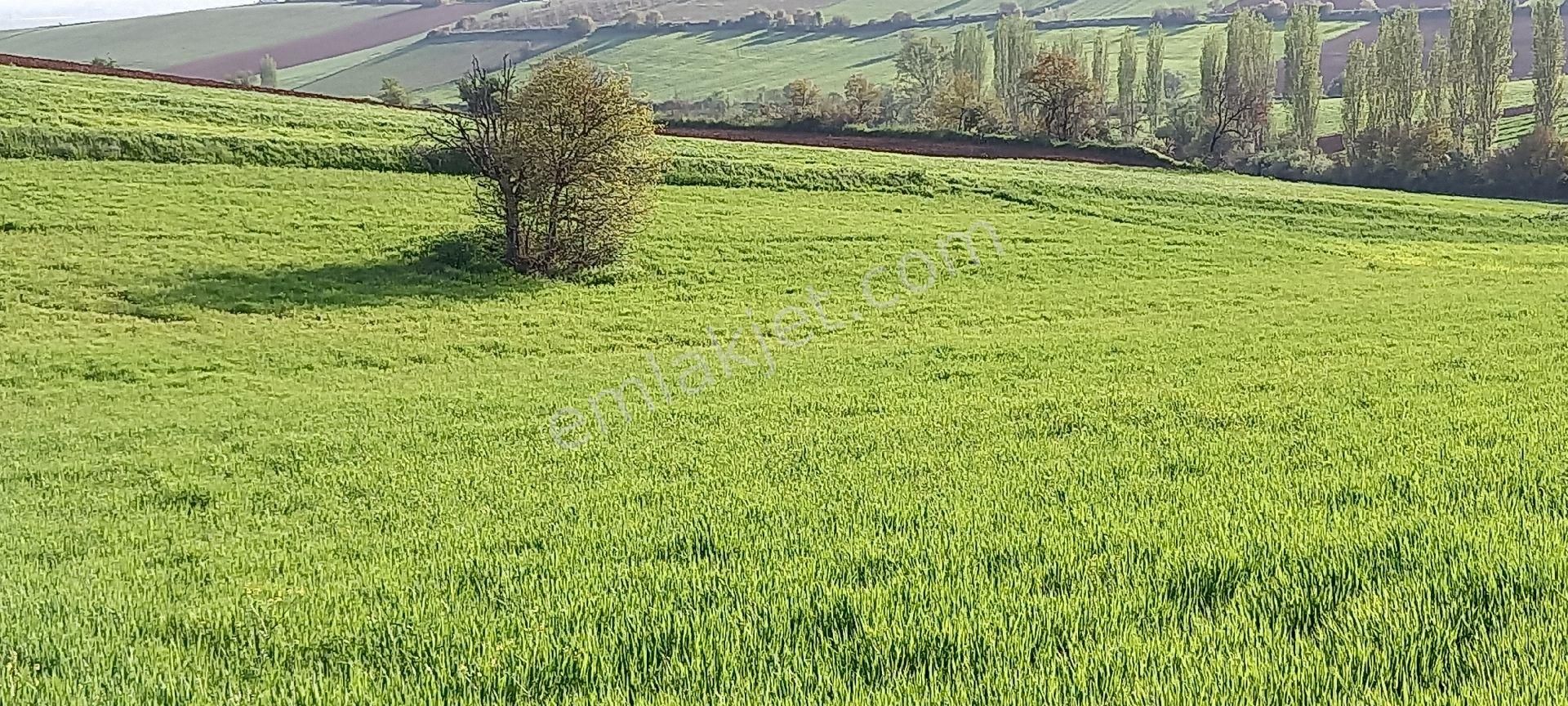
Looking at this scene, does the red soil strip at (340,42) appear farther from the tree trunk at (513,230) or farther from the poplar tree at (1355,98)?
the poplar tree at (1355,98)

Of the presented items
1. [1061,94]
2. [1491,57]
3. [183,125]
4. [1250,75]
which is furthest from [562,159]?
[1491,57]

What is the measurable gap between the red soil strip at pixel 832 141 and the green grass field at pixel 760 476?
85.5 feet

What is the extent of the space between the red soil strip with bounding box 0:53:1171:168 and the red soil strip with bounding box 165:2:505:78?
69.7 meters

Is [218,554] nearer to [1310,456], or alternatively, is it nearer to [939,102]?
[1310,456]

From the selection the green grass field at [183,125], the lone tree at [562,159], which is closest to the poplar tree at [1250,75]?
the green grass field at [183,125]

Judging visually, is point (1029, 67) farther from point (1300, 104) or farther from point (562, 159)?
point (562, 159)

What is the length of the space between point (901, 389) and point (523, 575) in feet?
35.5

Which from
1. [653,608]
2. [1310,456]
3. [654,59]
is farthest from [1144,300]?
[654,59]

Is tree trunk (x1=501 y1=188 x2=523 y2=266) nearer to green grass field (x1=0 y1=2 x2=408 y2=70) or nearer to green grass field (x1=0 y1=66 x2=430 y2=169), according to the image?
green grass field (x1=0 y1=66 x2=430 y2=169)

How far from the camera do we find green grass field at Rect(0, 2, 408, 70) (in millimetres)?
146125

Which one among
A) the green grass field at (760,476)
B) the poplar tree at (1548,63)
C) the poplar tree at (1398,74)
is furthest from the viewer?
the poplar tree at (1398,74)

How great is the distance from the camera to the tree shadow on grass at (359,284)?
87.9 ft

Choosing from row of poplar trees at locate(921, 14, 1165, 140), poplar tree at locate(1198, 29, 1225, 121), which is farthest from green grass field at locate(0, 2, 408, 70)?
poplar tree at locate(1198, 29, 1225, 121)

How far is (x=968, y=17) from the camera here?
7534 inches
